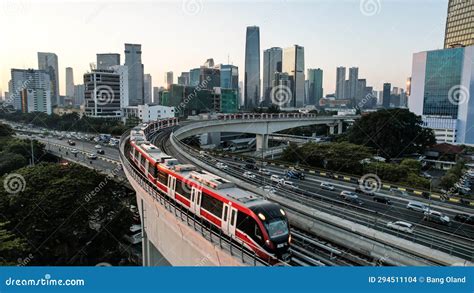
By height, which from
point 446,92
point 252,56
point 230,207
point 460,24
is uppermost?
point 252,56

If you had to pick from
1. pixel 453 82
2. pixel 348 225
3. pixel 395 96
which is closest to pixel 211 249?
pixel 348 225

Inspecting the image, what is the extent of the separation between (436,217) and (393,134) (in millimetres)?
19530

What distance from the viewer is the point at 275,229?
21.8 ft

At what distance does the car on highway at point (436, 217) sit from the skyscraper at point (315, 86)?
132 meters

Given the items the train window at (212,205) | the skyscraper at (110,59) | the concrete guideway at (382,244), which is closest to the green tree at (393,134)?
the concrete guideway at (382,244)

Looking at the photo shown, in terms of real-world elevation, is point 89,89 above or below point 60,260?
above

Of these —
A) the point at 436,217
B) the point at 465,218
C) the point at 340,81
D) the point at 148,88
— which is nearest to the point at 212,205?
the point at 436,217

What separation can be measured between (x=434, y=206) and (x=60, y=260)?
686 inches

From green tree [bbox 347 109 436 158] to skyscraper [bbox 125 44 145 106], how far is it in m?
97.5

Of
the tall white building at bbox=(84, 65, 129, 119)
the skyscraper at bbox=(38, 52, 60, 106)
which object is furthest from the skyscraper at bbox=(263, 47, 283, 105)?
the skyscraper at bbox=(38, 52, 60, 106)

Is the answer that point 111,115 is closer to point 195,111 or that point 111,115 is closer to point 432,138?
point 195,111

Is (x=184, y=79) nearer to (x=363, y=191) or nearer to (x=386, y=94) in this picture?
(x=386, y=94)

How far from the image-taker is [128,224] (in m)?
15.5

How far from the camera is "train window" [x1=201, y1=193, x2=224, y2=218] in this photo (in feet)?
25.5
